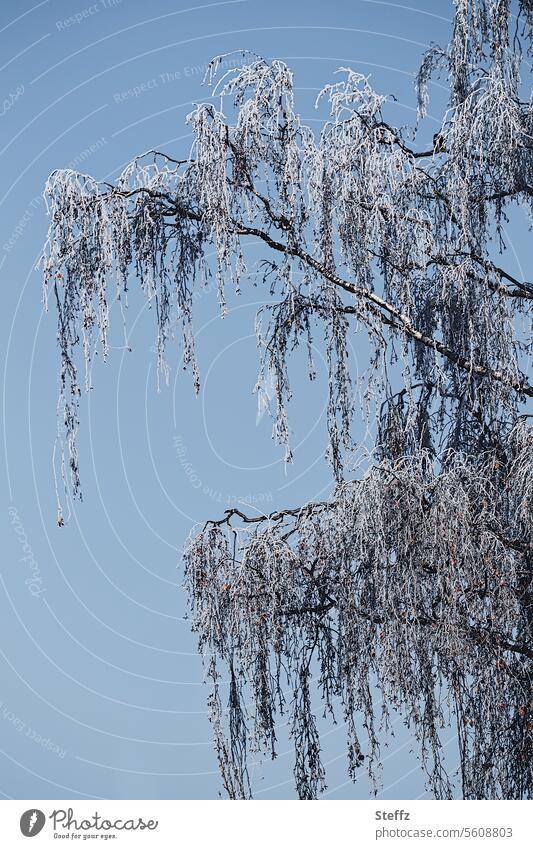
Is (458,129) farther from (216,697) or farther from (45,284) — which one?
(216,697)

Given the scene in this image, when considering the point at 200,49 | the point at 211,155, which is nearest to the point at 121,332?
the point at 211,155
